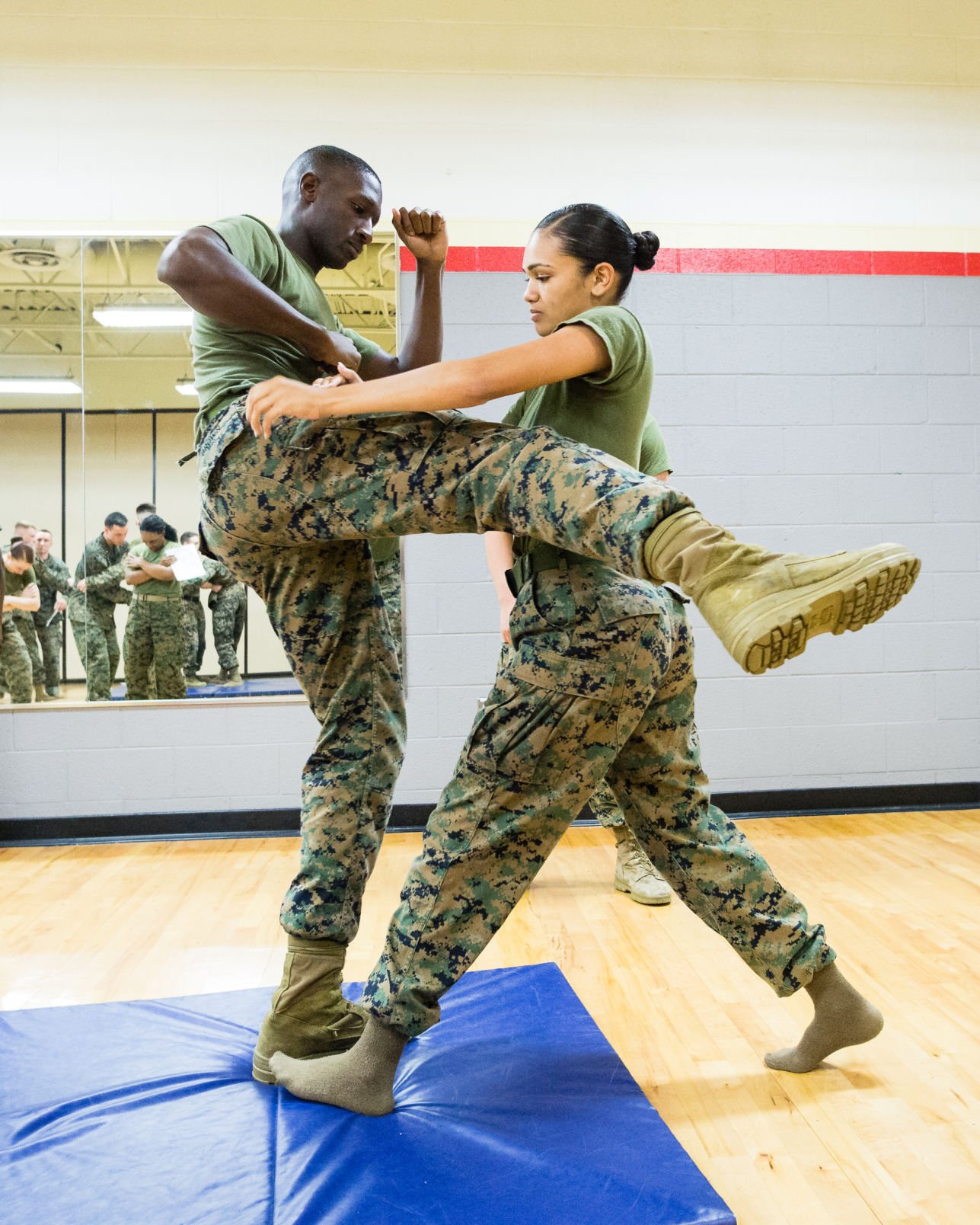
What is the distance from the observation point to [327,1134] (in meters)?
1.56

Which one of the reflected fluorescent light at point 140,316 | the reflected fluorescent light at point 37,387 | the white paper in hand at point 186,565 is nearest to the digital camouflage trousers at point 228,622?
the white paper in hand at point 186,565

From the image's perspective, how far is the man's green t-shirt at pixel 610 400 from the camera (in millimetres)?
1609

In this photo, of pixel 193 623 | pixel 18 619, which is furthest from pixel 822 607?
pixel 18 619

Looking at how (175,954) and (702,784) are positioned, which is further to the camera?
(175,954)

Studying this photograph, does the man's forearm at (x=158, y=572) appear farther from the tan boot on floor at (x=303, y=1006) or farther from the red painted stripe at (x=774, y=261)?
the tan boot on floor at (x=303, y=1006)

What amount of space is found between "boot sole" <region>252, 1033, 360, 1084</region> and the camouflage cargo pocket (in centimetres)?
65

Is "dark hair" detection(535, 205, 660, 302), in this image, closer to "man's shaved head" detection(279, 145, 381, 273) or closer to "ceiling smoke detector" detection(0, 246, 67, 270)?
"man's shaved head" detection(279, 145, 381, 273)

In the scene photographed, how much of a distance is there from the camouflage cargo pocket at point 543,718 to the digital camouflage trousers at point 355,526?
26 cm

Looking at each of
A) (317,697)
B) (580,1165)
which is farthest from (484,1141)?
(317,697)

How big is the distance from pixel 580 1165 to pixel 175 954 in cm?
153

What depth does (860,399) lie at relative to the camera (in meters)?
4.39

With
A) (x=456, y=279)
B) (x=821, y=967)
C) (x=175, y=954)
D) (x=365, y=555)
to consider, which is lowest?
Answer: (x=175, y=954)

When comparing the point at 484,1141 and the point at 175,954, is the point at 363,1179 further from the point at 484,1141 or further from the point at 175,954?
the point at 175,954

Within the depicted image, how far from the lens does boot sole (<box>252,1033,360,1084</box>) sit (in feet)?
5.79
